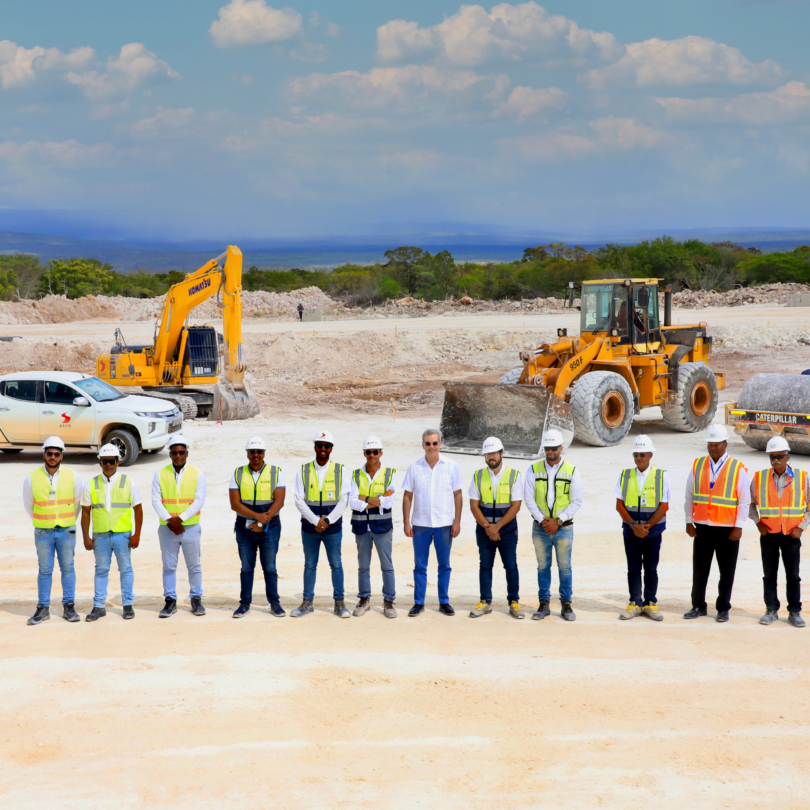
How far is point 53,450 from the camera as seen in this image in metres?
7.74

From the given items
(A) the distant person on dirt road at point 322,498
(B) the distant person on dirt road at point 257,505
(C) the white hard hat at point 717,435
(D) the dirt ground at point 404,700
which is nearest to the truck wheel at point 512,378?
(D) the dirt ground at point 404,700

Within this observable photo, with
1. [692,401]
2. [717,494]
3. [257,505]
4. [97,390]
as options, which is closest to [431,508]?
[257,505]

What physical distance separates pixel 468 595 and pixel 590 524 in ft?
10.5

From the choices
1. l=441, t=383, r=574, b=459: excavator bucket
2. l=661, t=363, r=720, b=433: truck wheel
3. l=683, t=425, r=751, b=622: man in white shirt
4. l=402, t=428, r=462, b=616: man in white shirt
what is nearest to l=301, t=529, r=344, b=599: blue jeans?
l=402, t=428, r=462, b=616: man in white shirt

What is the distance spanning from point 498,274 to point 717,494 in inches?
2147

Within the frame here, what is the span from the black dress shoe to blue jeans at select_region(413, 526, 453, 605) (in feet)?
4.72

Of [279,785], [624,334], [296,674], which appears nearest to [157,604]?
[296,674]

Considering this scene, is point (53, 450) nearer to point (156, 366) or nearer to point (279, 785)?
point (279, 785)

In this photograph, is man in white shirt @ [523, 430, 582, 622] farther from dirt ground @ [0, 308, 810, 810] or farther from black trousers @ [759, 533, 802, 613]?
black trousers @ [759, 533, 802, 613]

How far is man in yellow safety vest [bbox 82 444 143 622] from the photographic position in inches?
306

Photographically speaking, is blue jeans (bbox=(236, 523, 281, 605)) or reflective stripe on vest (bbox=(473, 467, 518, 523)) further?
blue jeans (bbox=(236, 523, 281, 605))

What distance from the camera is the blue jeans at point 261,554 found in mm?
7816

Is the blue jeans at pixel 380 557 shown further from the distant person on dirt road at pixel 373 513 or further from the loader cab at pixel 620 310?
the loader cab at pixel 620 310

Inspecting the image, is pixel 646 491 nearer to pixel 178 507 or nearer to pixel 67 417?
pixel 178 507
